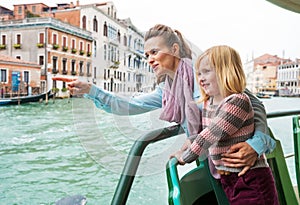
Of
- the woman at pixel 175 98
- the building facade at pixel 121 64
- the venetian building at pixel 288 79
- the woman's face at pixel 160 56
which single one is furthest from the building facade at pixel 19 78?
the venetian building at pixel 288 79

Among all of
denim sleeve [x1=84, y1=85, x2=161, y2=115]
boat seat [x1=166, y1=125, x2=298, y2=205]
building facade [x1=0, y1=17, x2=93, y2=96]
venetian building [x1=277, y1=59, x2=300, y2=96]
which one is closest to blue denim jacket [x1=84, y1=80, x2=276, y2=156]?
denim sleeve [x1=84, y1=85, x2=161, y2=115]

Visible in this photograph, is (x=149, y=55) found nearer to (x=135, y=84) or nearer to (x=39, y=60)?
(x=135, y=84)

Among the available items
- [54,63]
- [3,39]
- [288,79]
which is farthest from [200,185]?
[288,79]

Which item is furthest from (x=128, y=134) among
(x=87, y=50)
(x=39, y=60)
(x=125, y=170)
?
(x=39, y=60)

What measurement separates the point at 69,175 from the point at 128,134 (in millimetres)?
1323

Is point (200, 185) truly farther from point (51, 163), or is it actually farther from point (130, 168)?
point (51, 163)

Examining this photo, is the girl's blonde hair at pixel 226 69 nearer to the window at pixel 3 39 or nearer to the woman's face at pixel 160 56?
the woman's face at pixel 160 56

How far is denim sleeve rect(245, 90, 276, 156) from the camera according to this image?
0.76m

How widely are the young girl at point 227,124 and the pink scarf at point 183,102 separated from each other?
2 cm

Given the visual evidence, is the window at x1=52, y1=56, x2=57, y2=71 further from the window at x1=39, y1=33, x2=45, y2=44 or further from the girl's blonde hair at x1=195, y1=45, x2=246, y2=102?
the girl's blonde hair at x1=195, y1=45, x2=246, y2=102

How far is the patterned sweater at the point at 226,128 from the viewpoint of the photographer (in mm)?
735

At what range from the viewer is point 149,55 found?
772 millimetres

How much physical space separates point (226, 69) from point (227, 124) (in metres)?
0.16

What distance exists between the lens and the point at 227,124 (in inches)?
29.0
